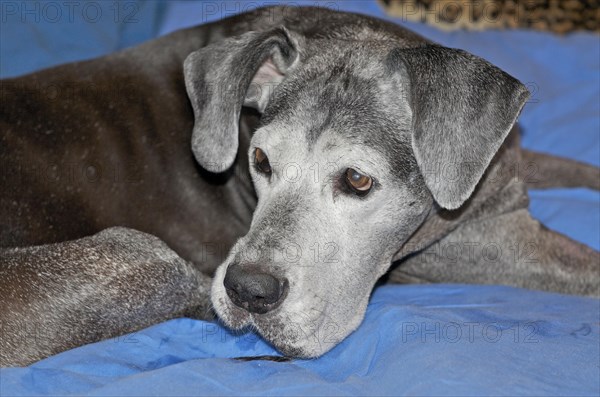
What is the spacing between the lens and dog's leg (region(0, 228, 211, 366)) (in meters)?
3.55

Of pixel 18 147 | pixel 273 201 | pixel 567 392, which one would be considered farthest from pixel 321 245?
pixel 18 147

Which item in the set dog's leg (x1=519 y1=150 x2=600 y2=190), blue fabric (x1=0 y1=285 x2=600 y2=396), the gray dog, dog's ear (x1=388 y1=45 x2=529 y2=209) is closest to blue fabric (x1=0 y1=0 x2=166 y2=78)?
the gray dog

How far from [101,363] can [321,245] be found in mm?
951

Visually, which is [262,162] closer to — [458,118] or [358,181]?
[358,181]

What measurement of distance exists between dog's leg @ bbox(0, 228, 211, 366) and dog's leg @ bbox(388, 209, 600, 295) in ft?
4.02

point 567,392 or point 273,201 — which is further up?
point 273,201

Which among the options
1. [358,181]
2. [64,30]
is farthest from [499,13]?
[358,181]

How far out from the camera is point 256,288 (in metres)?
3.30

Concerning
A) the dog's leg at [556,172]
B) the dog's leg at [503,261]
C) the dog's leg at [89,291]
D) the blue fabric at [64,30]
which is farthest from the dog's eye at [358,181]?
the blue fabric at [64,30]

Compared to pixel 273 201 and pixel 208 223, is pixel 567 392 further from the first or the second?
pixel 208 223

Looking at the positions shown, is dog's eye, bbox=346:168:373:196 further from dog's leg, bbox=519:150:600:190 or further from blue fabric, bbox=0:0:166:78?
blue fabric, bbox=0:0:166:78

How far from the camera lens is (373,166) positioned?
3.54m

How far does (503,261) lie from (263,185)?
55.3 inches

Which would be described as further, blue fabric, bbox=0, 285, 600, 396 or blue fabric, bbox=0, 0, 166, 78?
blue fabric, bbox=0, 0, 166, 78
